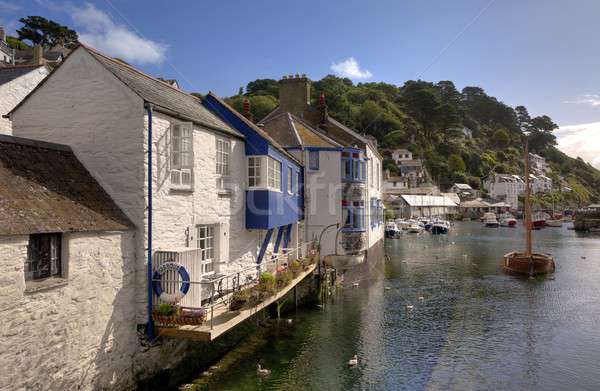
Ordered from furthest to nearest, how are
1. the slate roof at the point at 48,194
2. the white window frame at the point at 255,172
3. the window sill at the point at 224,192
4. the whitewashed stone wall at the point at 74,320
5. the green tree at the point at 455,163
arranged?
the green tree at the point at 455,163 < the white window frame at the point at 255,172 < the window sill at the point at 224,192 < the slate roof at the point at 48,194 < the whitewashed stone wall at the point at 74,320

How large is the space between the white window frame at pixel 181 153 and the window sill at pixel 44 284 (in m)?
4.09

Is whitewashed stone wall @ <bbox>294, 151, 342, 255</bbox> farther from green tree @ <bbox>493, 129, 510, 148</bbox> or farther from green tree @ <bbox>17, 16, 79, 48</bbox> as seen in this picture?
green tree @ <bbox>493, 129, 510, 148</bbox>

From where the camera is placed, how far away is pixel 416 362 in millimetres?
16922

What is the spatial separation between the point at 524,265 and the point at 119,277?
36.2 meters

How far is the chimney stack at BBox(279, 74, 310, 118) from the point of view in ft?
117

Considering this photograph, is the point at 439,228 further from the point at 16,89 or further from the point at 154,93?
the point at 154,93

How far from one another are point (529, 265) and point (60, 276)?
3792cm

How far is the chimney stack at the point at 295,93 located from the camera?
3553 centimetres

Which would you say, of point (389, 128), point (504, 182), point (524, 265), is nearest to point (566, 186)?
point (504, 182)

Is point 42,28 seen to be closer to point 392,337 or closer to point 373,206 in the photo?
point 373,206

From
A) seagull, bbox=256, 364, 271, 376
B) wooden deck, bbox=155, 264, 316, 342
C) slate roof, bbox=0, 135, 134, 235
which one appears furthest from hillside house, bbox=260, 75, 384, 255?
slate roof, bbox=0, 135, 134, 235

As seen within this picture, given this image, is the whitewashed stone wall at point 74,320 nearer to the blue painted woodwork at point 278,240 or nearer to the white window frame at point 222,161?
the white window frame at point 222,161

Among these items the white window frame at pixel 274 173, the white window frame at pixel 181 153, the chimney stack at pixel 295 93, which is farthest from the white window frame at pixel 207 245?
the chimney stack at pixel 295 93

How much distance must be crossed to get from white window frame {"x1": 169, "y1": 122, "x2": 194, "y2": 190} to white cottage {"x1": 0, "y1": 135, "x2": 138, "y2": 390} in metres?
2.02
